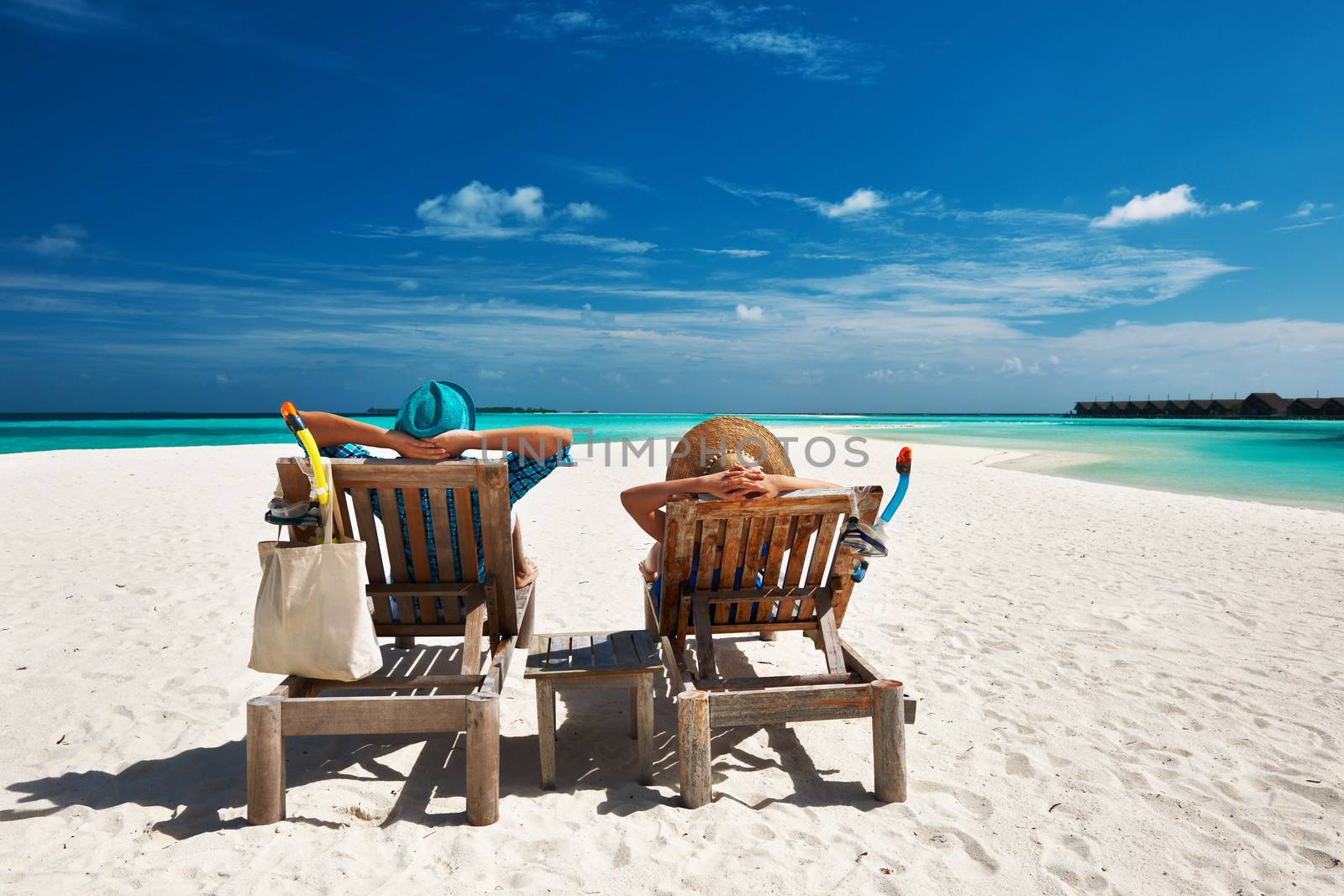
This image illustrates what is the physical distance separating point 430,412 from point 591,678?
1.24 meters

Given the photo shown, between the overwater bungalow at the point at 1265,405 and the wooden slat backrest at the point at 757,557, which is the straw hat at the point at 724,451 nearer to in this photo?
the wooden slat backrest at the point at 757,557

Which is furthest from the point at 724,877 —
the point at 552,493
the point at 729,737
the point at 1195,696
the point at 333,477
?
the point at 552,493

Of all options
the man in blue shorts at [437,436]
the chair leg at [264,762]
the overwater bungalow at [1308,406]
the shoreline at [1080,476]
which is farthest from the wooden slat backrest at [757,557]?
the overwater bungalow at [1308,406]

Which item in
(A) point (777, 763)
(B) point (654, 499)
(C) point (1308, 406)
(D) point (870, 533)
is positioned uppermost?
(C) point (1308, 406)

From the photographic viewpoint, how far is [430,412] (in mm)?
2865

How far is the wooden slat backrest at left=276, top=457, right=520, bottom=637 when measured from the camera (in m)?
2.74

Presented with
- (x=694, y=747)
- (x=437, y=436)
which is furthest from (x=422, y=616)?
(x=694, y=747)

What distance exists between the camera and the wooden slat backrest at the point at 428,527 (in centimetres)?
274

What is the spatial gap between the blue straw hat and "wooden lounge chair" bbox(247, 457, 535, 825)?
6.7 inches

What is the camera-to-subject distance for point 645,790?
282cm

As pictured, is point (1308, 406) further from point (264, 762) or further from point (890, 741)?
point (264, 762)

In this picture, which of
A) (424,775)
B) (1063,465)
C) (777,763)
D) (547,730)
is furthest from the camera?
(1063,465)

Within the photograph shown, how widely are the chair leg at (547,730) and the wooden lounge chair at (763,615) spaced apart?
50cm

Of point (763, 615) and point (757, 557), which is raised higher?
point (757, 557)
